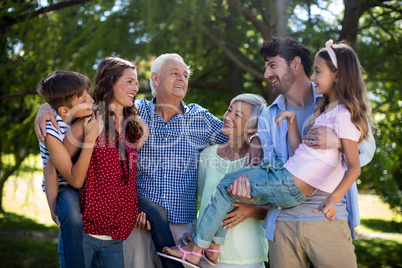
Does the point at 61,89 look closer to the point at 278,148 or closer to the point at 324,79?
the point at 278,148

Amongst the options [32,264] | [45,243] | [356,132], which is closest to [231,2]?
[356,132]

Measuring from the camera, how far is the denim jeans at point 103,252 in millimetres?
2330

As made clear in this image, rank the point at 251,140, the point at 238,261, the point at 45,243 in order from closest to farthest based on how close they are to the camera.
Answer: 1. the point at 238,261
2. the point at 251,140
3. the point at 45,243

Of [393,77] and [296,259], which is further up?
[393,77]

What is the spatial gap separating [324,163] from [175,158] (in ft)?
3.33

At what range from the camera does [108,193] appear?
7.93 feet

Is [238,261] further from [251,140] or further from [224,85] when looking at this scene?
[224,85]

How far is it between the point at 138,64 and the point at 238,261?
2.18 meters

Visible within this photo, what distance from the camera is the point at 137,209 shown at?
2.65 m

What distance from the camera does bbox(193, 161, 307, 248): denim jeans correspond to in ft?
7.44

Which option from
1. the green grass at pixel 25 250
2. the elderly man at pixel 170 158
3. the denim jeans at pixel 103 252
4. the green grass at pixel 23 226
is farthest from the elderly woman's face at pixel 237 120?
the green grass at pixel 23 226

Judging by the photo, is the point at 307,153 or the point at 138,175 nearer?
the point at 307,153

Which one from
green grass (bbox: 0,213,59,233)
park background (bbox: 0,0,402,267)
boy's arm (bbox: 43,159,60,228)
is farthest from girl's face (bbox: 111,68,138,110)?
green grass (bbox: 0,213,59,233)

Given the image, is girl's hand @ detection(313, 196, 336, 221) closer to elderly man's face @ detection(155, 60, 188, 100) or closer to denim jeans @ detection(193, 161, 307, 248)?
denim jeans @ detection(193, 161, 307, 248)
